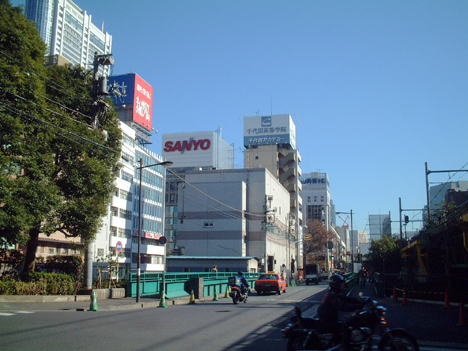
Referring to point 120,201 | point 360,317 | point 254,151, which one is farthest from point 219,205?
point 360,317

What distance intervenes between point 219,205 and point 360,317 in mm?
59816

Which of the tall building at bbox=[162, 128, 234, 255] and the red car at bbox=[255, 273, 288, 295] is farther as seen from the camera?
the tall building at bbox=[162, 128, 234, 255]

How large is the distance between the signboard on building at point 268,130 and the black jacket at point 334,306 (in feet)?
280

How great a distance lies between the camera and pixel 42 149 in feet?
71.2

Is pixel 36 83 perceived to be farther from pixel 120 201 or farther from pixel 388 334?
pixel 120 201

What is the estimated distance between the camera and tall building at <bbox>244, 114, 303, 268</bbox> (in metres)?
92.7

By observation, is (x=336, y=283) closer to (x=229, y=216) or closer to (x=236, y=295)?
(x=236, y=295)

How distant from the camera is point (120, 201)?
6556cm

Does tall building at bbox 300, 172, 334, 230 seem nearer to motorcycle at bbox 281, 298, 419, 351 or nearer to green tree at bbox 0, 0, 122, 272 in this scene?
green tree at bbox 0, 0, 122, 272

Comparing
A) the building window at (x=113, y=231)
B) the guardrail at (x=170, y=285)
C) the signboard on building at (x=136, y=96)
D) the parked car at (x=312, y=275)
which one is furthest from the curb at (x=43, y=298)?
the signboard on building at (x=136, y=96)

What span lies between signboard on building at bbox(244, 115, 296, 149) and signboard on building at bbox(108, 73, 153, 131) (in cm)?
2222

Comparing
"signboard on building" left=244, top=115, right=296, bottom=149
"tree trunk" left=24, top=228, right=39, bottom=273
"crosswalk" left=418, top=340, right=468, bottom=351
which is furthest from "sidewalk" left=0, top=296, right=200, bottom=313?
"signboard on building" left=244, top=115, right=296, bottom=149

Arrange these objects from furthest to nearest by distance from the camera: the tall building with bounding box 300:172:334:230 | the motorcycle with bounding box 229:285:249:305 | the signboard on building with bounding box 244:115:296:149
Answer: the tall building with bounding box 300:172:334:230
the signboard on building with bounding box 244:115:296:149
the motorcycle with bounding box 229:285:249:305

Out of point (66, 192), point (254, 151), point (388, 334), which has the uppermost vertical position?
point (254, 151)
